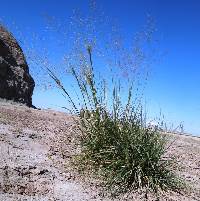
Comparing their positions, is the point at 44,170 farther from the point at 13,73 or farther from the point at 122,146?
the point at 13,73

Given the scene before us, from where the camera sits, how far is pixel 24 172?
177 inches

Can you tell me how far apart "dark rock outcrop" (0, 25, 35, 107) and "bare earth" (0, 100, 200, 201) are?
11.5ft

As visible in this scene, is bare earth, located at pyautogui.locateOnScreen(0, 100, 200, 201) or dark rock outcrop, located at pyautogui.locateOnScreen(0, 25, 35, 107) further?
dark rock outcrop, located at pyautogui.locateOnScreen(0, 25, 35, 107)

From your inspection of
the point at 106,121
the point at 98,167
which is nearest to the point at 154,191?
the point at 98,167

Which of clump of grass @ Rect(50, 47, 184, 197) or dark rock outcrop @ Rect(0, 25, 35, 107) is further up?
dark rock outcrop @ Rect(0, 25, 35, 107)

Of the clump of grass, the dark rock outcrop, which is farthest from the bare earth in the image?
the dark rock outcrop

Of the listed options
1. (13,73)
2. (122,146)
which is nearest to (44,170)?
(122,146)

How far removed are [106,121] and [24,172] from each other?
1.27 m

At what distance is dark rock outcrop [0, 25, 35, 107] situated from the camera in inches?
399

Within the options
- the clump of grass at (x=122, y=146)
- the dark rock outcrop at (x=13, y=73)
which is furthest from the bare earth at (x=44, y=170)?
the dark rock outcrop at (x=13, y=73)

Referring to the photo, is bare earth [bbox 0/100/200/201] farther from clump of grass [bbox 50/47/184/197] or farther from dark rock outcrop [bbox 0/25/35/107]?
dark rock outcrop [bbox 0/25/35/107]

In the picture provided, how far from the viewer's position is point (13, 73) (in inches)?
415

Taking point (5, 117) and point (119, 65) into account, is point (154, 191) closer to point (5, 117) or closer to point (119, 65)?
point (119, 65)

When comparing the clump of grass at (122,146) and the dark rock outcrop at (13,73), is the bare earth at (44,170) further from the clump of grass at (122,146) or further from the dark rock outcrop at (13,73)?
the dark rock outcrop at (13,73)
